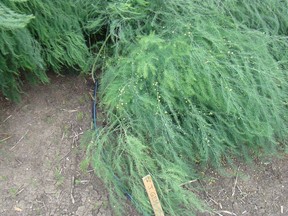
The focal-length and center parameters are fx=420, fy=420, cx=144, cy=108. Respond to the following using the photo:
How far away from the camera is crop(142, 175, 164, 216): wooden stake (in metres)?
2.26

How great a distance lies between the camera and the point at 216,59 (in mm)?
2467

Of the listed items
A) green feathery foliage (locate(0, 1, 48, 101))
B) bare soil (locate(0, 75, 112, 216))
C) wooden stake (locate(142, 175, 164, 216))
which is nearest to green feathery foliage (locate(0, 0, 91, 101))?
green feathery foliage (locate(0, 1, 48, 101))

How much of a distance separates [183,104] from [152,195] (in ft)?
1.84

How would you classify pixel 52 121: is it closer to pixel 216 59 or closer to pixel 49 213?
pixel 49 213

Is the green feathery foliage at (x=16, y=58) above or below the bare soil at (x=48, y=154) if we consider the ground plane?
above

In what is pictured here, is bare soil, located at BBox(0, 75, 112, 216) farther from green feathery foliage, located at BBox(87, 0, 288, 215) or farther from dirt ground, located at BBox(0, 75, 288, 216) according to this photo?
green feathery foliage, located at BBox(87, 0, 288, 215)

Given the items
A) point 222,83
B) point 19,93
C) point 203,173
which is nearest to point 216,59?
point 222,83

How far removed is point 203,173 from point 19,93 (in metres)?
1.28

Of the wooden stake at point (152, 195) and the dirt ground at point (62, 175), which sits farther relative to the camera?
the dirt ground at point (62, 175)

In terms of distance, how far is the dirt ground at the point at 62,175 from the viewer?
7.86ft

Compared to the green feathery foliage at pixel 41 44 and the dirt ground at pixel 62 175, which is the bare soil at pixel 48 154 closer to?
the dirt ground at pixel 62 175

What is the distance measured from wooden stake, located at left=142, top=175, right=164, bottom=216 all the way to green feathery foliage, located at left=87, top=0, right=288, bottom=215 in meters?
0.04

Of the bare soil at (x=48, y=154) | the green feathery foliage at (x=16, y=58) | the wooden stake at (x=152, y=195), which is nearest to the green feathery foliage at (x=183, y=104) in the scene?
the wooden stake at (x=152, y=195)

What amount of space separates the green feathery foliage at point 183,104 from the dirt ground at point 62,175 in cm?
11
